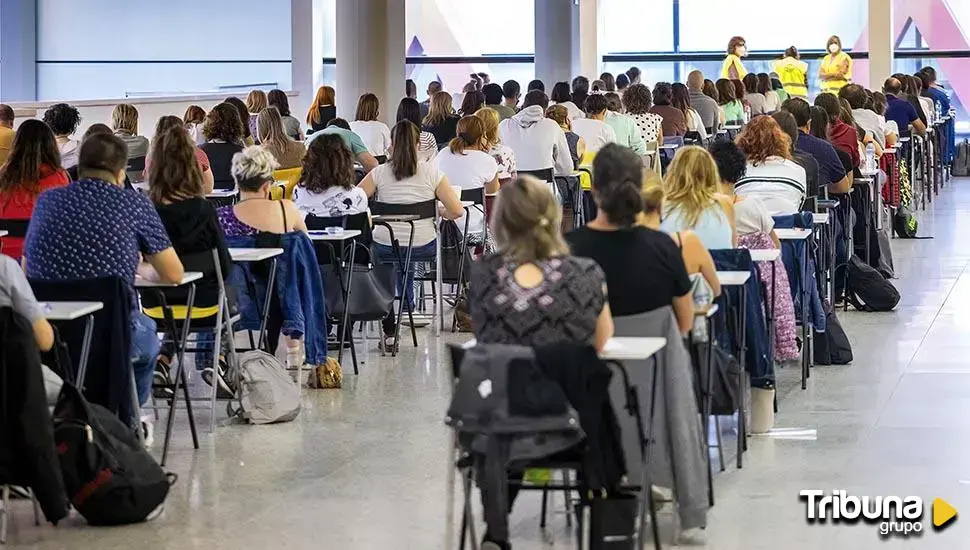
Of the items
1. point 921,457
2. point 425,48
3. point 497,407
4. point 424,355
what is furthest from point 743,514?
point 425,48

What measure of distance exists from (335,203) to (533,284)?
4311 mm

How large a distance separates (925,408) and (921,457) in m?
0.97

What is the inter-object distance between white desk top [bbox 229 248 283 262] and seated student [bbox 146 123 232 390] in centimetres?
17

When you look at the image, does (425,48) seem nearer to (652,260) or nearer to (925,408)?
(925,408)

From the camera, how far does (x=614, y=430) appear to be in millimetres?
4238

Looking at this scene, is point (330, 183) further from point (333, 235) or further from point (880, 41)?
point (880, 41)

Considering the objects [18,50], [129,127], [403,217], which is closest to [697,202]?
[403,217]

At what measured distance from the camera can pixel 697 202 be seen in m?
6.13

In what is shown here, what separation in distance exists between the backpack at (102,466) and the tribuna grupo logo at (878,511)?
2.09 metres

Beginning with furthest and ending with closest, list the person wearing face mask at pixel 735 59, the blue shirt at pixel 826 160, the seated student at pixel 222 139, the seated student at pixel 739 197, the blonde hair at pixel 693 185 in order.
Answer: the person wearing face mask at pixel 735 59
the seated student at pixel 222 139
the blue shirt at pixel 826 160
the seated student at pixel 739 197
the blonde hair at pixel 693 185

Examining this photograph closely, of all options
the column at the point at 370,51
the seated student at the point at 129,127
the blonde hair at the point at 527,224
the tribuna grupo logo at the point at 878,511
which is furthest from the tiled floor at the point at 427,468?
the column at the point at 370,51

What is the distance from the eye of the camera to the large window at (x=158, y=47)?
25.2m

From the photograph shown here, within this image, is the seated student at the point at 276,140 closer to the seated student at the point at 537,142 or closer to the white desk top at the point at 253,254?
the seated student at the point at 537,142

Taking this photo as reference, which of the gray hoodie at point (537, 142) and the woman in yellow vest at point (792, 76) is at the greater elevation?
the woman in yellow vest at point (792, 76)
